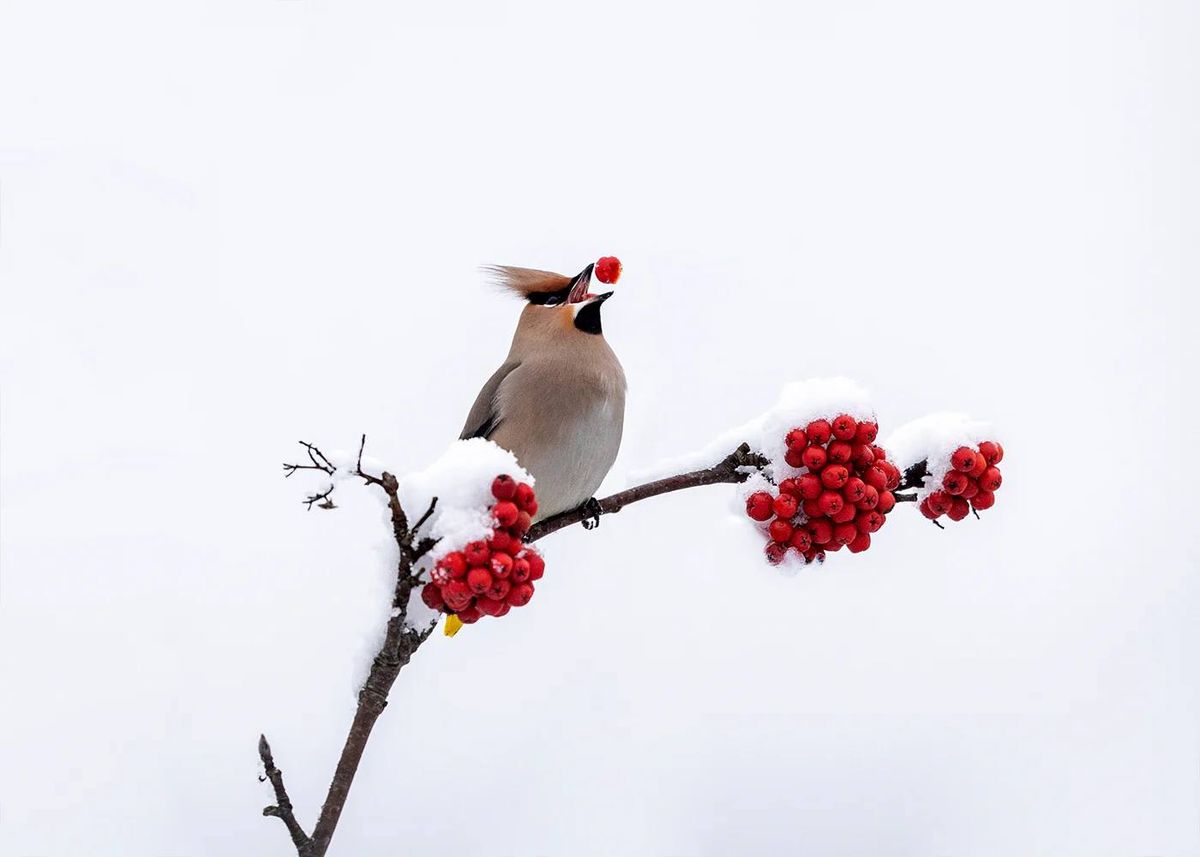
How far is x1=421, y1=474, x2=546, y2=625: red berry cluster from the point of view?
46.7 inches

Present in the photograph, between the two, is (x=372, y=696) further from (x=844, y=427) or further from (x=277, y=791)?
(x=844, y=427)

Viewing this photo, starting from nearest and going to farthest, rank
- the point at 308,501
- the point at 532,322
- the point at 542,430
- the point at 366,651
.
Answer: the point at 308,501 → the point at 366,651 → the point at 542,430 → the point at 532,322

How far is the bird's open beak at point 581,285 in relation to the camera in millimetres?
2086

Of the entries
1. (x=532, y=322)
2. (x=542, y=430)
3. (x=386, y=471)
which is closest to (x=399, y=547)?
(x=386, y=471)

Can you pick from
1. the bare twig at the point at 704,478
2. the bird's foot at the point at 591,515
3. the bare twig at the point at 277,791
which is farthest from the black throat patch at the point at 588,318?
the bare twig at the point at 277,791

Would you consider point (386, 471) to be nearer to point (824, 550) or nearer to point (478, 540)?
point (478, 540)

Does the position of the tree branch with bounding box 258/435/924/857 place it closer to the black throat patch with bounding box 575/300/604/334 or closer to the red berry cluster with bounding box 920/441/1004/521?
the red berry cluster with bounding box 920/441/1004/521

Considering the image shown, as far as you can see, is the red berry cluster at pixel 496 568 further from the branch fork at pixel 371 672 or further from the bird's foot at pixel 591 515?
the bird's foot at pixel 591 515

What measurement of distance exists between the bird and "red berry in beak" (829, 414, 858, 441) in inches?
22.6

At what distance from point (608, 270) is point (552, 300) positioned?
56 centimetres

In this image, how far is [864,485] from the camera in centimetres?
145

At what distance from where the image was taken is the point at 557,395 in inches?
83.6

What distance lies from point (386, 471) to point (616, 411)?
3.28 ft

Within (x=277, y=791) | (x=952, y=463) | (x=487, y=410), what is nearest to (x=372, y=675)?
(x=277, y=791)
